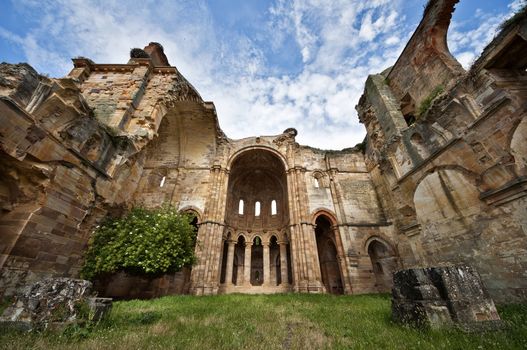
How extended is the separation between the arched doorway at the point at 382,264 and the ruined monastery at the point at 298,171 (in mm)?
77

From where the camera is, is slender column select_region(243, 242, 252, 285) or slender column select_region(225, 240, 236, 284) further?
slender column select_region(243, 242, 252, 285)

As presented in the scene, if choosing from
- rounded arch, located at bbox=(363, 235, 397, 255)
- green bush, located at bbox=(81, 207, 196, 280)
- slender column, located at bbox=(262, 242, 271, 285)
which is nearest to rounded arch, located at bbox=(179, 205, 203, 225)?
green bush, located at bbox=(81, 207, 196, 280)

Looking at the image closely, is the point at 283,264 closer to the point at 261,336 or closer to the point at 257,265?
the point at 257,265

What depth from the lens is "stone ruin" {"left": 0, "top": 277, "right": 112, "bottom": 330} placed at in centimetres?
305

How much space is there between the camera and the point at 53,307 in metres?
3.27

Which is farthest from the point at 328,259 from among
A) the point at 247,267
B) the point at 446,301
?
the point at 446,301

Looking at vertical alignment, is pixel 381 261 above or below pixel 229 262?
below

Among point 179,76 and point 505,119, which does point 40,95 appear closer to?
point 179,76

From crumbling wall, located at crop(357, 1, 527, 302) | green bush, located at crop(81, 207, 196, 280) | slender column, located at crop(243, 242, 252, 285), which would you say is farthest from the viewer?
slender column, located at crop(243, 242, 252, 285)

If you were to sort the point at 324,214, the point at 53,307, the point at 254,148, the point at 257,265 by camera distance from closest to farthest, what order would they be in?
the point at 53,307 → the point at 324,214 → the point at 254,148 → the point at 257,265

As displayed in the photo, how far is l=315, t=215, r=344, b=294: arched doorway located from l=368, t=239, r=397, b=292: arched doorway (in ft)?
8.68

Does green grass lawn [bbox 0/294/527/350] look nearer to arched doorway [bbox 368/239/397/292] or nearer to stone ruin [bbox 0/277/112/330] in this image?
stone ruin [bbox 0/277/112/330]

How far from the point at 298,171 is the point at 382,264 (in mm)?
7796

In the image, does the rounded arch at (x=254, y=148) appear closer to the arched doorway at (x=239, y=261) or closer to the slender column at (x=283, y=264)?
the slender column at (x=283, y=264)
